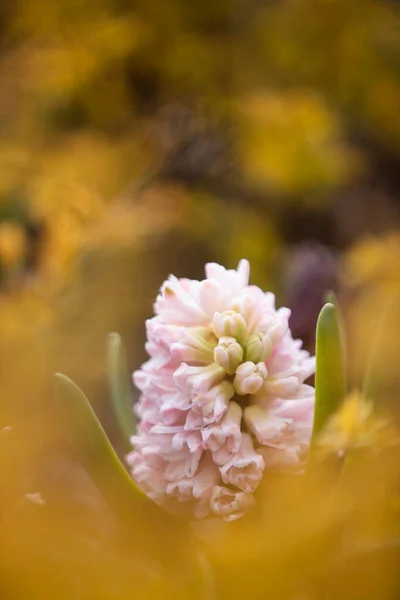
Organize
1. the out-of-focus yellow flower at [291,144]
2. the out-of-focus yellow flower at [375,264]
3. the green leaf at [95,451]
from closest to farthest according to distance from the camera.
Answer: the green leaf at [95,451] < the out-of-focus yellow flower at [375,264] < the out-of-focus yellow flower at [291,144]

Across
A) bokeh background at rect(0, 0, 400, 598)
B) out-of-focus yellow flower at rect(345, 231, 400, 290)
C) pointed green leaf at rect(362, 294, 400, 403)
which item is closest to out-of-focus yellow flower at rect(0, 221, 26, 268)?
bokeh background at rect(0, 0, 400, 598)

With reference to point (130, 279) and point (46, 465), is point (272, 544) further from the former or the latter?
point (130, 279)

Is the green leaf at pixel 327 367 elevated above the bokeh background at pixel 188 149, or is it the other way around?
the bokeh background at pixel 188 149

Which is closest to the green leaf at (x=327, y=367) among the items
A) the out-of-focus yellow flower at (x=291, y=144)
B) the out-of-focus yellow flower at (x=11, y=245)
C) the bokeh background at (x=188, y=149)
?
the bokeh background at (x=188, y=149)

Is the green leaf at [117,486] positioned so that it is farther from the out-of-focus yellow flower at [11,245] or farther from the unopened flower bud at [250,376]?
the out-of-focus yellow flower at [11,245]

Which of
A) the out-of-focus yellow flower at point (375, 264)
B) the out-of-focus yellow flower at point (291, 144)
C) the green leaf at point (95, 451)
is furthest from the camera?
the out-of-focus yellow flower at point (291, 144)

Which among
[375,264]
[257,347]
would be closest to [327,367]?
[257,347]

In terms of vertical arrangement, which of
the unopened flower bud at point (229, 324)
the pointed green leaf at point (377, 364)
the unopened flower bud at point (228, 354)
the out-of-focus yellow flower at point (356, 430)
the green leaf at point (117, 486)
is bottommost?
the green leaf at point (117, 486)
